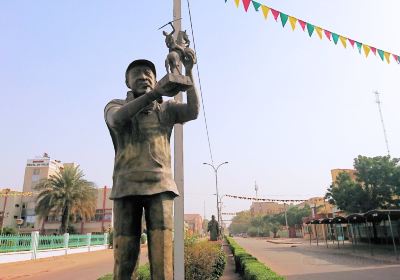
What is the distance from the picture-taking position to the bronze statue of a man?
7.95 ft

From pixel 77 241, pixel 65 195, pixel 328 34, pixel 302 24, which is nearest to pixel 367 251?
pixel 328 34

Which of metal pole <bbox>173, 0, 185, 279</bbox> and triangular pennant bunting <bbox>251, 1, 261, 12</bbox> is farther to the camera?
triangular pennant bunting <bbox>251, 1, 261, 12</bbox>

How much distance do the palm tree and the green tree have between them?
→ 18893 mm

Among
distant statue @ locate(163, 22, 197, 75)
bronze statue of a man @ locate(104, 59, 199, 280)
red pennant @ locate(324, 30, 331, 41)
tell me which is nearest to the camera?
bronze statue of a man @ locate(104, 59, 199, 280)

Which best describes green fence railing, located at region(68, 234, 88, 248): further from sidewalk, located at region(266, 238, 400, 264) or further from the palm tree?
sidewalk, located at region(266, 238, 400, 264)

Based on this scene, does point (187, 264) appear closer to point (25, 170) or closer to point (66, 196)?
point (66, 196)

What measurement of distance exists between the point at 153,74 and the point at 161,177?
0.86 m

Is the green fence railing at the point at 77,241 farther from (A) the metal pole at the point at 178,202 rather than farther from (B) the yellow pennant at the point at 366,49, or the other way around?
(B) the yellow pennant at the point at 366,49

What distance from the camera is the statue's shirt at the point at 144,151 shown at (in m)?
2.46

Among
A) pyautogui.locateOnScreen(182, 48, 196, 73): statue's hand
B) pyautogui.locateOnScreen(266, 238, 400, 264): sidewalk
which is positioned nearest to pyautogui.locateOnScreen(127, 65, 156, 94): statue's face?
pyautogui.locateOnScreen(182, 48, 196, 73): statue's hand

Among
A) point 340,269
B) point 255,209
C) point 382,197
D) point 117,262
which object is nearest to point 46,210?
point 340,269

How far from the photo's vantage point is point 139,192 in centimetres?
242

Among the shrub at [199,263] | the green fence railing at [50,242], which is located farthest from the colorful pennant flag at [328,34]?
the green fence railing at [50,242]

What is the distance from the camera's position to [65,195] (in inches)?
1067
